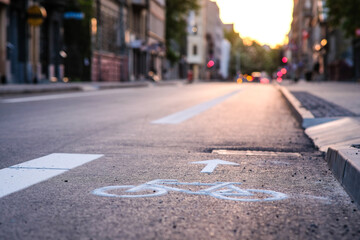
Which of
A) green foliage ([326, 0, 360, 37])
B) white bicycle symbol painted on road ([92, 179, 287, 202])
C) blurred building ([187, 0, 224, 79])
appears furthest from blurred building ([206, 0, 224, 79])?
white bicycle symbol painted on road ([92, 179, 287, 202])

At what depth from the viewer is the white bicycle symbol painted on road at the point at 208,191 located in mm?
4168

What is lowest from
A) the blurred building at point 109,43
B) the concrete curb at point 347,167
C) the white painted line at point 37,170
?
the white painted line at point 37,170

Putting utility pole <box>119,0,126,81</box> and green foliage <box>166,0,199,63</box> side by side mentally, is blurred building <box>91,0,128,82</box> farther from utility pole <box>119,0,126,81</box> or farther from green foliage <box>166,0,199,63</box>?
green foliage <box>166,0,199,63</box>

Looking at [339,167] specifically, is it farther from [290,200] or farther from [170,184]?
[170,184]

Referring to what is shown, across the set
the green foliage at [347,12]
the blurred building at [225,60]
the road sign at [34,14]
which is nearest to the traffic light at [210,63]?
the blurred building at [225,60]

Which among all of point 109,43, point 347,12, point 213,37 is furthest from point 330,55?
point 213,37

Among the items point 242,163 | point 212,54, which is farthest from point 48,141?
point 212,54

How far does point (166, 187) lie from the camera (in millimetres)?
4488

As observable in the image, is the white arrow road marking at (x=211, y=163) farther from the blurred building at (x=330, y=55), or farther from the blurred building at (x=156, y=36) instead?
the blurred building at (x=156, y=36)

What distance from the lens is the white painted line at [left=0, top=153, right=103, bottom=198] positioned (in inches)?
176

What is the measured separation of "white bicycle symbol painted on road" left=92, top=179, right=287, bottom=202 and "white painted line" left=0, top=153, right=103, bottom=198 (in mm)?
601

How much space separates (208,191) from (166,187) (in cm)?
32

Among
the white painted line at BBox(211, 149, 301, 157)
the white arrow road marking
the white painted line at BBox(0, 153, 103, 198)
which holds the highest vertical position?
the white painted line at BBox(0, 153, 103, 198)

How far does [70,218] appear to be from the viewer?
3486 mm
